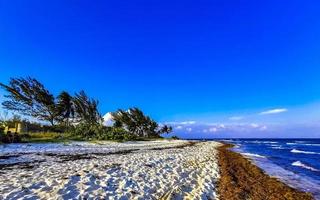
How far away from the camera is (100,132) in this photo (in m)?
40.0

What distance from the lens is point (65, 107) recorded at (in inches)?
1953

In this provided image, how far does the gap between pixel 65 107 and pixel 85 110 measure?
698 cm

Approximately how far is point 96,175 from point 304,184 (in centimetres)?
1040

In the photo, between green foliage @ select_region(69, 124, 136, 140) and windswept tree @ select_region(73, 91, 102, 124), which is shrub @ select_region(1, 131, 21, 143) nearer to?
green foliage @ select_region(69, 124, 136, 140)

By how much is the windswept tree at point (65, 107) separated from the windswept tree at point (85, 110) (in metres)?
1.72

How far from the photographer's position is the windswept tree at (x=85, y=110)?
177ft

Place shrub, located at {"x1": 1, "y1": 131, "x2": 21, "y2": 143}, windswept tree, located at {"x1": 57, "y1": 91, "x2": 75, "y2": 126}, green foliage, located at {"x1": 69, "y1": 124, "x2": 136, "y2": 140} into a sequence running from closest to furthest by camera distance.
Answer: shrub, located at {"x1": 1, "y1": 131, "x2": 21, "y2": 143}
green foliage, located at {"x1": 69, "y1": 124, "x2": 136, "y2": 140}
windswept tree, located at {"x1": 57, "y1": 91, "x2": 75, "y2": 126}

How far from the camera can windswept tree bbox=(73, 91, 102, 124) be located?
54.0 m

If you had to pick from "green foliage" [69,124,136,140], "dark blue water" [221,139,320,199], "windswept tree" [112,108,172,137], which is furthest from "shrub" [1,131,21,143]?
"windswept tree" [112,108,172,137]

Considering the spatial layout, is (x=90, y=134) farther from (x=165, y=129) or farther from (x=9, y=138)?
(x=165, y=129)

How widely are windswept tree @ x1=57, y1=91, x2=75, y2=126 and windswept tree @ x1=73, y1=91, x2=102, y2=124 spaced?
5.64 feet

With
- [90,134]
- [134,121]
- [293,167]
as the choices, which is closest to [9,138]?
[90,134]

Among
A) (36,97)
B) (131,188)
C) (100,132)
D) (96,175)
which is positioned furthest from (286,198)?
(36,97)

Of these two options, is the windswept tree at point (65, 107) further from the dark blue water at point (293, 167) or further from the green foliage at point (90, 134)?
the dark blue water at point (293, 167)
